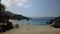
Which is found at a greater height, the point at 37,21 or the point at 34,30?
the point at 37,21

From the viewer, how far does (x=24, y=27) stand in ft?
6.52

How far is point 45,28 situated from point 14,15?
1.77ft

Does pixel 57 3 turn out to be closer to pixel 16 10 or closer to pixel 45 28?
pixel 45 28

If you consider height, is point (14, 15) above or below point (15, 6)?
below

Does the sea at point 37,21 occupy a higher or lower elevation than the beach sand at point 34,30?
higher

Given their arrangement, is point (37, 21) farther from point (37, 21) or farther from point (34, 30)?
point (34, 30)

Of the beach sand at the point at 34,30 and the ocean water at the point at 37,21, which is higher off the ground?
the ocean water at the point at 37,21

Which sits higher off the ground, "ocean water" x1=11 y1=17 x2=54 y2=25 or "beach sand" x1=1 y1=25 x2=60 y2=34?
"ocean water" x1=11 y1=17 x2=54 y2=25

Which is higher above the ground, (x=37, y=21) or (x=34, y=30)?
(x=37, y=21)

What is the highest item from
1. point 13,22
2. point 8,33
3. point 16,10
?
point 16,10

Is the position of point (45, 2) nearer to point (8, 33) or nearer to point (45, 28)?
point (45, 28)

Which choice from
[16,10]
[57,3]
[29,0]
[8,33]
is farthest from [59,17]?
[8,33]

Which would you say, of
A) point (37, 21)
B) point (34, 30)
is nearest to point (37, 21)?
point (37, 21)

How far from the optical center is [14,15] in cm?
205
